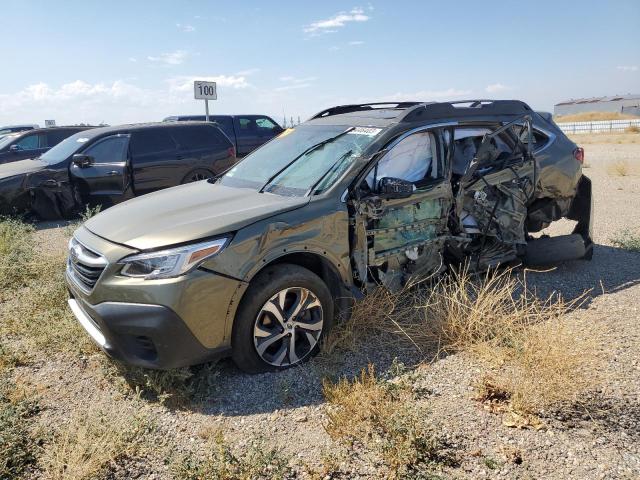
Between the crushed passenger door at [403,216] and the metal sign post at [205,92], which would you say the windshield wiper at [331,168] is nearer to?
the crushed passenger door at [403,216]

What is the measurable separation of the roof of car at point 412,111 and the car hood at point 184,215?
1.22 meters

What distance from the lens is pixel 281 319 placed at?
11.2 ft

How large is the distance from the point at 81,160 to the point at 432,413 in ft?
24.9

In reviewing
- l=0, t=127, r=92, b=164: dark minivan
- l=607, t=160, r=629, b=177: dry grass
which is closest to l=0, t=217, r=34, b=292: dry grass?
l=0, t=127, r=92, b=164: dark minivan

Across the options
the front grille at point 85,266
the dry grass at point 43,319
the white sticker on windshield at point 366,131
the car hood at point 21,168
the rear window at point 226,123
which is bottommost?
the dry grass at point 43,319

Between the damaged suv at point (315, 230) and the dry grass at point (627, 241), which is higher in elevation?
the damaged suv at point (315, 230)

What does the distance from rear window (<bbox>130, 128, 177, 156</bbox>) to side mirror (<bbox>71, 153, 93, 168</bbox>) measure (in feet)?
2.38

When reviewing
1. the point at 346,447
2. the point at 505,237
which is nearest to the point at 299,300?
the point at 346,447

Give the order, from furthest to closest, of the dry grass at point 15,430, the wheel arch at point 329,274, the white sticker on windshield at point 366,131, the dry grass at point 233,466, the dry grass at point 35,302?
the white sticker on windshield at point 366,131 < the dry grass at point 35,302 < the wheel arch at point 329,274 < the dry grass at point 15,430 < the dry grass at point 233,466

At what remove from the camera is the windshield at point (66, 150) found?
8852mm

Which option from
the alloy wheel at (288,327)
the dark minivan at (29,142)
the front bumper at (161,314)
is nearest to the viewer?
the front bumper at (161,314)

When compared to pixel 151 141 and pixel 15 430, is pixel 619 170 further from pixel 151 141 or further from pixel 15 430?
pixel 15 430

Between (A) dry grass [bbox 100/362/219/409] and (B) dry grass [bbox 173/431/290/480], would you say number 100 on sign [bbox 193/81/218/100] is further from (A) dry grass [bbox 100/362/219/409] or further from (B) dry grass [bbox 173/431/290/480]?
(B) dry grass [bbox 173/431/290/480]

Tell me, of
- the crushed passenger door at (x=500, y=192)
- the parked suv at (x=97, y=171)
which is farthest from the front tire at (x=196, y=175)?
the crushed passenger door at (x=500, y=192)
